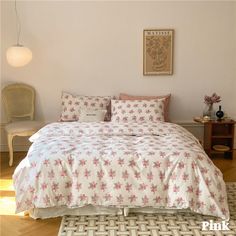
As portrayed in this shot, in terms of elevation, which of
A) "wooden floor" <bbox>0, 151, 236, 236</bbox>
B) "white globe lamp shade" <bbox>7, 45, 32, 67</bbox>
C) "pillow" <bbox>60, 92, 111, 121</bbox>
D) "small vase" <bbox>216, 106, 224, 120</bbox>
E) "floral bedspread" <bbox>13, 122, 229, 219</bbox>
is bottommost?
"wooden floor" <bbox>0, 151, 236, 236</bbox>

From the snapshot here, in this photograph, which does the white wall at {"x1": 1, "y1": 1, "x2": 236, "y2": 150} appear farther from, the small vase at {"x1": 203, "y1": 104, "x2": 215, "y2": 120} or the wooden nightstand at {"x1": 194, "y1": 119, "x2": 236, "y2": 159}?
the wooden nightstand at {"x1": 194, "y1": 119, "x2": 236, "y2": 159}

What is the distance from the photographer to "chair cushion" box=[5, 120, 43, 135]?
4.20m

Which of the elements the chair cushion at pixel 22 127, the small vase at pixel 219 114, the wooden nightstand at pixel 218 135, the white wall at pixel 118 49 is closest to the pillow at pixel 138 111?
the white wall at pixel 118 49

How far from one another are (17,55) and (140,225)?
274 cm

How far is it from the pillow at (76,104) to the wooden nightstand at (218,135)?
4.28ft

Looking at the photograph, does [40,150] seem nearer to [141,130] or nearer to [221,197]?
[141,130]

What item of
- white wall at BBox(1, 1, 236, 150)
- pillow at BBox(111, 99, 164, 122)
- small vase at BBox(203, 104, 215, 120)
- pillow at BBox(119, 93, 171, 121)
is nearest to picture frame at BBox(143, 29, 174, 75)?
white wall at BBox(1, 1, 236, 150)

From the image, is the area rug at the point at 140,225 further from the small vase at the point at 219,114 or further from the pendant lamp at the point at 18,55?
the pendant lamp at the point at 18,55

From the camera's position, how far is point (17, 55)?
4.28 meters

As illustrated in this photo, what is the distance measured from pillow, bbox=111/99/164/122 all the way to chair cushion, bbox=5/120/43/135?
1011 millimetres

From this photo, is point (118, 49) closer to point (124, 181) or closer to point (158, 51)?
point (158, 51)

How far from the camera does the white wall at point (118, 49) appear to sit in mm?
4492

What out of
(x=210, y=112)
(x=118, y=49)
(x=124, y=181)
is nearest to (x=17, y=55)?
(x=118, y=49)

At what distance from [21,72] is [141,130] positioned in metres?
2.06
